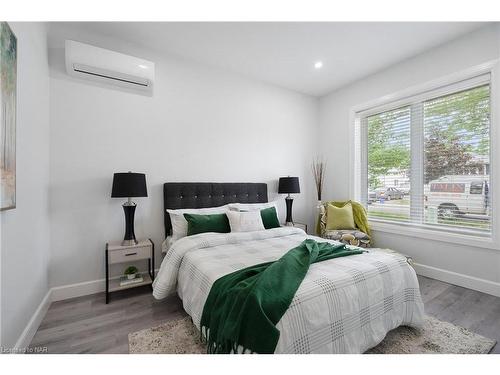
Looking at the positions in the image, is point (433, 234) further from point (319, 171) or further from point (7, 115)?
point (7, 115)

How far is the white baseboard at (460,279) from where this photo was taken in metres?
2.44

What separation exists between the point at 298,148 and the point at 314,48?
5.48 ft

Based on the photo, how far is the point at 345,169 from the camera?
3.92m

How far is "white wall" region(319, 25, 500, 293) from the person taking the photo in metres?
2.48

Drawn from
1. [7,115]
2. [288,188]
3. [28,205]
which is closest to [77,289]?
[28,205]

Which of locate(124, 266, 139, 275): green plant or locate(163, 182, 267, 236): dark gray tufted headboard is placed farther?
locate(163, 182, 267, 236): dark gray tufted headboard

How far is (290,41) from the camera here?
2693mm

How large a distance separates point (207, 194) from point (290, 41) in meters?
2.13

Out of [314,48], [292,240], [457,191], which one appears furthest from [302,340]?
[314,48]

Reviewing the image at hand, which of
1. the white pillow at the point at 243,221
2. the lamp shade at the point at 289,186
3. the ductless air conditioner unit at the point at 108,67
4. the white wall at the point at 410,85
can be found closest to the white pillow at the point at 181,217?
the white pillow at the point at 243,221

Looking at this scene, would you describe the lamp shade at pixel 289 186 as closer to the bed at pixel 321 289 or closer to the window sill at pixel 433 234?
the bed at pixel 321 289

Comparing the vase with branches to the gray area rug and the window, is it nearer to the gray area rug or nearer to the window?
the window

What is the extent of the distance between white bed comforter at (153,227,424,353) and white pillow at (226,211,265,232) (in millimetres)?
357

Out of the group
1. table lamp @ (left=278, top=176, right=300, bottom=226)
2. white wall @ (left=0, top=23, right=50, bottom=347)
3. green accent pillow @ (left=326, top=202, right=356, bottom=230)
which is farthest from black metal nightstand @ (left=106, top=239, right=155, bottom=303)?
green accent pillow @ (left=326, top=202, right=356, bottom=230)
